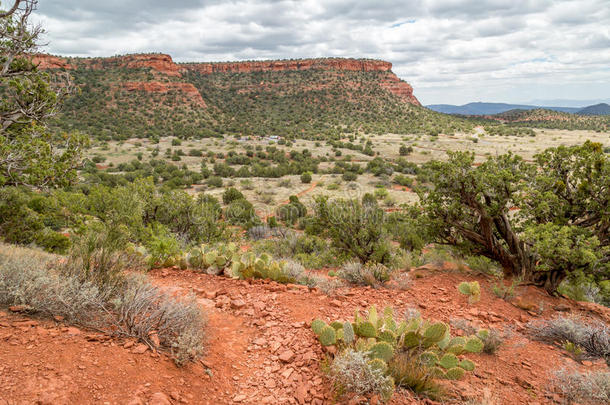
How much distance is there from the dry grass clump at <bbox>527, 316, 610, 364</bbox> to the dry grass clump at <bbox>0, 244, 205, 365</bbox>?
14.3ft

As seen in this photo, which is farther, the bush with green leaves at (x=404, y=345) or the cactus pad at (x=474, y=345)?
the cactus pad at (x=474, y=345)

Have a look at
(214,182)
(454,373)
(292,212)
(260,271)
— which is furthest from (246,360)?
(214,182)

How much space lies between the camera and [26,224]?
9.60 m

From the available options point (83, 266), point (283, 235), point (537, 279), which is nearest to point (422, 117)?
point (283, 235)

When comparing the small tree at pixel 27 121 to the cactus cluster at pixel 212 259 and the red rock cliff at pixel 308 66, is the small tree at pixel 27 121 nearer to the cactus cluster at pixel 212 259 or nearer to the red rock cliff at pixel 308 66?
the cactus cluster at pixel 212 259

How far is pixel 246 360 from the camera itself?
131 inches

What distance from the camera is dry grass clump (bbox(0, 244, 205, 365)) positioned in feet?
10.1

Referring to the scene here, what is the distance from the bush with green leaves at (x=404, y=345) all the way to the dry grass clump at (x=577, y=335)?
1.45 meters

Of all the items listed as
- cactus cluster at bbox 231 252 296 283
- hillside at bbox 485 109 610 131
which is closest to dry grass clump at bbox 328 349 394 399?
cactus cluster at bbox 231 252 296 283

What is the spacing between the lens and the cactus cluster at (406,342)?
3162 mm

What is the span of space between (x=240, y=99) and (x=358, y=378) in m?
70.9

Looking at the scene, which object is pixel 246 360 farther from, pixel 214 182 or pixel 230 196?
pixel 214 182

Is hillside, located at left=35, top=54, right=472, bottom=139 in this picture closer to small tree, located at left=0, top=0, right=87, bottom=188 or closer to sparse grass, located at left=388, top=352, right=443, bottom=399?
small tree, located at left=0, top=0, right=87, bottom=188

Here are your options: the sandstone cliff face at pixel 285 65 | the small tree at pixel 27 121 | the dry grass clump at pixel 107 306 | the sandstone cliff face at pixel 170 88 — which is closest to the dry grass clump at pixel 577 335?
the dry grass clump at pixel 107 306
